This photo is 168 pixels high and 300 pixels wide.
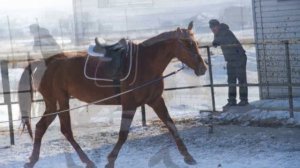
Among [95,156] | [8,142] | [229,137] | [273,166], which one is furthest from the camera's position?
[8,142]

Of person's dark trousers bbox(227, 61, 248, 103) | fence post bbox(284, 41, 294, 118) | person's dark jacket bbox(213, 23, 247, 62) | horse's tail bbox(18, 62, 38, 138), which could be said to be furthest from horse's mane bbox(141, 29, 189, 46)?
person's dark trousers bbox(227, 61, 248, 103)

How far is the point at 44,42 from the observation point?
807cm

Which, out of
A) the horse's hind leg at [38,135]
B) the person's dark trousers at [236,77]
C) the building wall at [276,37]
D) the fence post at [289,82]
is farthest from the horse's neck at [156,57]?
the building wall at [276,37]

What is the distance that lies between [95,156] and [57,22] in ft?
5.79

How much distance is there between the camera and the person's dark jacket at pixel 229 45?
8.91 m

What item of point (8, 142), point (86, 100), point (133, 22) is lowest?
point (8, 142)

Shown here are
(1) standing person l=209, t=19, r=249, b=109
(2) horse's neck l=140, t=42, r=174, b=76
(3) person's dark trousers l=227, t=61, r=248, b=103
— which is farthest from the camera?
(3) person's dark trousers l=227, t=61, r=248, b=103

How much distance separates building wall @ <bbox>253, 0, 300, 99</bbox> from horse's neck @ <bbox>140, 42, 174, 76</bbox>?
3.20m

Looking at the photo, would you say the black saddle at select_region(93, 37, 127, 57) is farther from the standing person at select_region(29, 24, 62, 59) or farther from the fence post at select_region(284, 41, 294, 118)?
the fence post at select_region(284, 41, 294, 118)

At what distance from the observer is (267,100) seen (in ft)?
33.6

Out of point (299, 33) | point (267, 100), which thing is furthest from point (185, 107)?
point (299, 33)

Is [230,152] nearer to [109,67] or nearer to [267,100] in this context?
[109,67]

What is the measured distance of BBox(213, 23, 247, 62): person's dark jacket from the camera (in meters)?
8.91

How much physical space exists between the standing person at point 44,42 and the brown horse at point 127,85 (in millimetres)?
336
